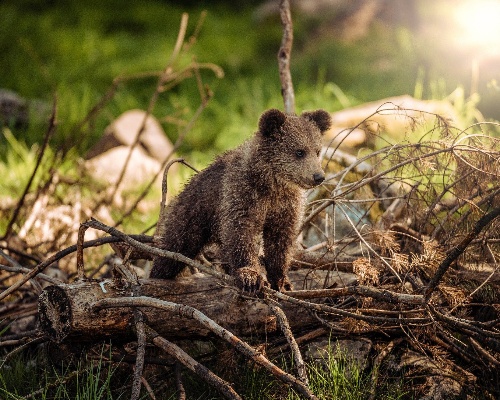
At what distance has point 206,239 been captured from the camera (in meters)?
3.88

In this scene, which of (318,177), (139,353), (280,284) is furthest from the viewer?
(280,284)

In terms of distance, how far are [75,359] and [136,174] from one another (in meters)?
4.04

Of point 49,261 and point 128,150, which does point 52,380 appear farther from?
point 128,150

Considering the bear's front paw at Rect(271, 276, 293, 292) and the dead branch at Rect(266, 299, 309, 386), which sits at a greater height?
the bear's front paw at Rect(271, 276, 293, 292)

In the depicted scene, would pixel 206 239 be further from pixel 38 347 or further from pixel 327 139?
pixel 327 139

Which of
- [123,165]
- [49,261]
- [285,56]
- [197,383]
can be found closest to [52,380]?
[49,261]

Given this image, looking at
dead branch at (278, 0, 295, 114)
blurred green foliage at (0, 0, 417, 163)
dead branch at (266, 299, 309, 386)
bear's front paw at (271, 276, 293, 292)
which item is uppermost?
blurred green foliage at (0, 0, 417, 163)

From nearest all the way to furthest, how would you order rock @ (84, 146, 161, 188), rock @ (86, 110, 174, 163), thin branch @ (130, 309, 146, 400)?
thin branch @ (130, 309, 146, 400)
rock @ (84, 146, 161, 188)
rock @ (86, 110, 174, 163)

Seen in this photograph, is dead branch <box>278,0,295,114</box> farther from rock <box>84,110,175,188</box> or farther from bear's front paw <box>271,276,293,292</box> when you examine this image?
rock <box>84,110,175,188</box>

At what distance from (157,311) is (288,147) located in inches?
40.2

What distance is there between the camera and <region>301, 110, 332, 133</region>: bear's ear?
3807mm

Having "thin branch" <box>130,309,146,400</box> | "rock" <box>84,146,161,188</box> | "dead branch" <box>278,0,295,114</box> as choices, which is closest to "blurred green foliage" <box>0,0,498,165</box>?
"rock" <box>84,146,161,188</box>

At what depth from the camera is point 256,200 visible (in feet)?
11.9

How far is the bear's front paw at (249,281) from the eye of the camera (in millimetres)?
3354
